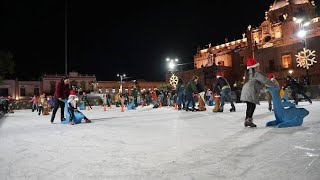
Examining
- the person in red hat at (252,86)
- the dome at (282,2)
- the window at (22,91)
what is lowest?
the person in red hat at (252,86)

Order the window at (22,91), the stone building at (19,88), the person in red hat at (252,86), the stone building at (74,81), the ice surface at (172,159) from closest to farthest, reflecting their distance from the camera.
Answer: the ice surface at (172,159) → the person in red hat at (252,86) → the stone building at (19,88) → the window at (22,91) → the stone building at (74,81)

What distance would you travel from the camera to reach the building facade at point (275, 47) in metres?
44.7

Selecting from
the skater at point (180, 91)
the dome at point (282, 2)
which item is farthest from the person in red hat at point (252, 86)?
the dome at point (282, 2)

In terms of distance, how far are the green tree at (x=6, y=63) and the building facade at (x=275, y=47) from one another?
1197 inches

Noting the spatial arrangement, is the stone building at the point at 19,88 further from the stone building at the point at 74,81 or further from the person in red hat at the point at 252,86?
the person in red hat at the point at 252,86

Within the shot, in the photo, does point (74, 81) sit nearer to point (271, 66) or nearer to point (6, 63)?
point (6, 63)

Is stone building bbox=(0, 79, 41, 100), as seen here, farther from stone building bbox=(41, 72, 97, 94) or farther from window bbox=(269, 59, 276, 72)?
window bbox=(269, 59, 276, 72)

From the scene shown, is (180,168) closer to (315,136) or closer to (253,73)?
(315,136)

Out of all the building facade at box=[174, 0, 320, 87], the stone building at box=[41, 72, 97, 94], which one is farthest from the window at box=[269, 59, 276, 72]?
the stone building at box=[41, 72, 97, 94]

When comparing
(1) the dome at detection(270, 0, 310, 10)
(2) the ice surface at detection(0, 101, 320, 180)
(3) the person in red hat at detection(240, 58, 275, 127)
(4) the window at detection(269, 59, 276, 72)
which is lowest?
(2) the ice surface at detection(0, 101, 320, 180)

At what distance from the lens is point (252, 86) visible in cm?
705

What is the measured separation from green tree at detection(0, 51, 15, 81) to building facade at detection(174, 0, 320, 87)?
30408mm

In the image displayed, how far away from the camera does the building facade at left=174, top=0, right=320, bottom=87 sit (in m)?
44.7

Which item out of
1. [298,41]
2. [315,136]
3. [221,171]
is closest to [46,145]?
[221,171]
